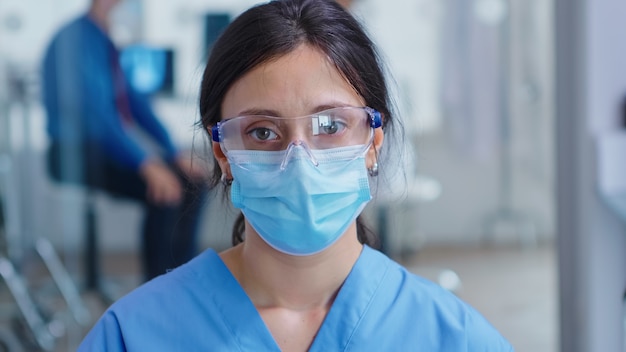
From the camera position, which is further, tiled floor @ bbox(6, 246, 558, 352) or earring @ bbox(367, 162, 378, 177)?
tiled floor @ bbox(6, 246, 558, 352)

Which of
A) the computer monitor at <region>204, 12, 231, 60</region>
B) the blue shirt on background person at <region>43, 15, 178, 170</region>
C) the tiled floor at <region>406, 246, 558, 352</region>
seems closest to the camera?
the blue shirt on background person at <region>43, 15, 178, 170</region>

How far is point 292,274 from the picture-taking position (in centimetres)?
117

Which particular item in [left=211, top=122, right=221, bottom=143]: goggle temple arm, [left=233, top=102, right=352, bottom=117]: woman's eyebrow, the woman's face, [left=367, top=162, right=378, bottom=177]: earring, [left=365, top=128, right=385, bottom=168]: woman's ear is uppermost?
the woman's face

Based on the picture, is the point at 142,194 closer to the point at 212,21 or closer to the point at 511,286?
the point at 212,21

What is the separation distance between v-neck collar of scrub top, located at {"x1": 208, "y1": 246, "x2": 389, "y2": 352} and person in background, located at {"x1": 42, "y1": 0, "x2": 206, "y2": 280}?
6.46 ft

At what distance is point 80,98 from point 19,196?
42 centimetres

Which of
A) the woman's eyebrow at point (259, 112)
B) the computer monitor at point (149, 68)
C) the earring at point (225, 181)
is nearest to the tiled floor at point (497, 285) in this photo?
the computer monitor at point (149, 68)

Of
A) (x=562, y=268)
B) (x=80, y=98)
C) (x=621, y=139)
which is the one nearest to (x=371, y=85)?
(x=621, y=139)

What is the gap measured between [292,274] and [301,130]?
21 cm

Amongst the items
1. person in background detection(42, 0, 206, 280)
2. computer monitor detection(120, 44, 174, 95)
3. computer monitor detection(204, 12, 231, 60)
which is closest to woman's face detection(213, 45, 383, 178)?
person in background detection(42, 0, 206, 280)

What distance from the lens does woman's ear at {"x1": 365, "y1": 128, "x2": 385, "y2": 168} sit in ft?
3.84

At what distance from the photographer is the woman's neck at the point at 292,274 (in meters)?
1.17

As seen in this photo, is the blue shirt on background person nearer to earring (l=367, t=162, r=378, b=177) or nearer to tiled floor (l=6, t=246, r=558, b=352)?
tiled floor (l=6, t=246, r=558, b=352)

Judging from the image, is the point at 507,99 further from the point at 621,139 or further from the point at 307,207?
the point at 307,207
